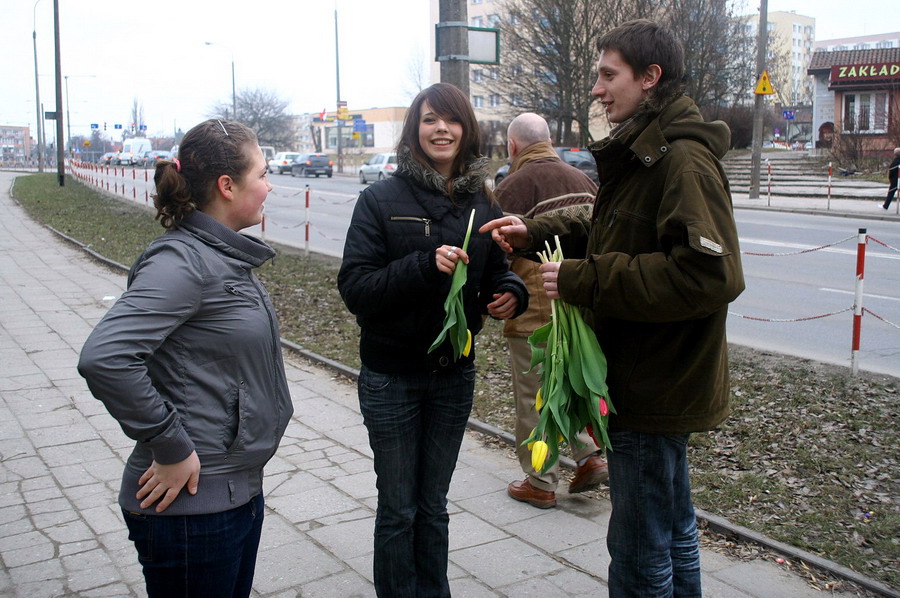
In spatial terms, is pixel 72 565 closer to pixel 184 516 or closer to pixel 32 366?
pixel 184 516

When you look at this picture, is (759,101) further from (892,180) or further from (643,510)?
(643,510)

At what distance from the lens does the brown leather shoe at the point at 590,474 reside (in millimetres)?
4594

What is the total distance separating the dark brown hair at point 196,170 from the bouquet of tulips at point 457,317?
2.74 ft

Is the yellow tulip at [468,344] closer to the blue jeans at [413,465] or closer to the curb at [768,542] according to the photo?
the blue jeans at [413,465]

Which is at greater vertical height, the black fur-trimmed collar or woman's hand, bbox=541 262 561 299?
the black fur-trimmed collar

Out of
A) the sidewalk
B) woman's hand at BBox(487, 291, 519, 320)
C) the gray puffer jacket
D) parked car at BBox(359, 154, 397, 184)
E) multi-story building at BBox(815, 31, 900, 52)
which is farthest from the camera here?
multi-story building at BBox(815, 31, 900, 52)

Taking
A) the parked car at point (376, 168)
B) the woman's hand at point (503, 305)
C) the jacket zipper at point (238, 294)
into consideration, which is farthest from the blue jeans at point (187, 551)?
the parked car at point (376, 168)

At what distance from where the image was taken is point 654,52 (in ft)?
8.08

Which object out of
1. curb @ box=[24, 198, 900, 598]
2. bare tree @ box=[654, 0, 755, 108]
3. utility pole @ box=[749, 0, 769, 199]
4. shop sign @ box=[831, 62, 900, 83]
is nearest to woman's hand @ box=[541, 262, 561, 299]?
curb @ box=[24, 198, 900, 598]

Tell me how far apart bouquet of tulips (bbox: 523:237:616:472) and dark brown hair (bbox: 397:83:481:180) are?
76cm

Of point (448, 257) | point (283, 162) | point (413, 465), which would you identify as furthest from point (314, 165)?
point (448, 257)

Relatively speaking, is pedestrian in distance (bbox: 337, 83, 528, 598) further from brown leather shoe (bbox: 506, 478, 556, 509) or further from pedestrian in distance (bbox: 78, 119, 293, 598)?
brown leather shoe (bbox: 506, 478, 556, 509)

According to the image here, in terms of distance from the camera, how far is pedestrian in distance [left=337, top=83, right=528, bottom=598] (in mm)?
3014

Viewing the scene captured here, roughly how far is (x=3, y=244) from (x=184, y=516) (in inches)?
684
